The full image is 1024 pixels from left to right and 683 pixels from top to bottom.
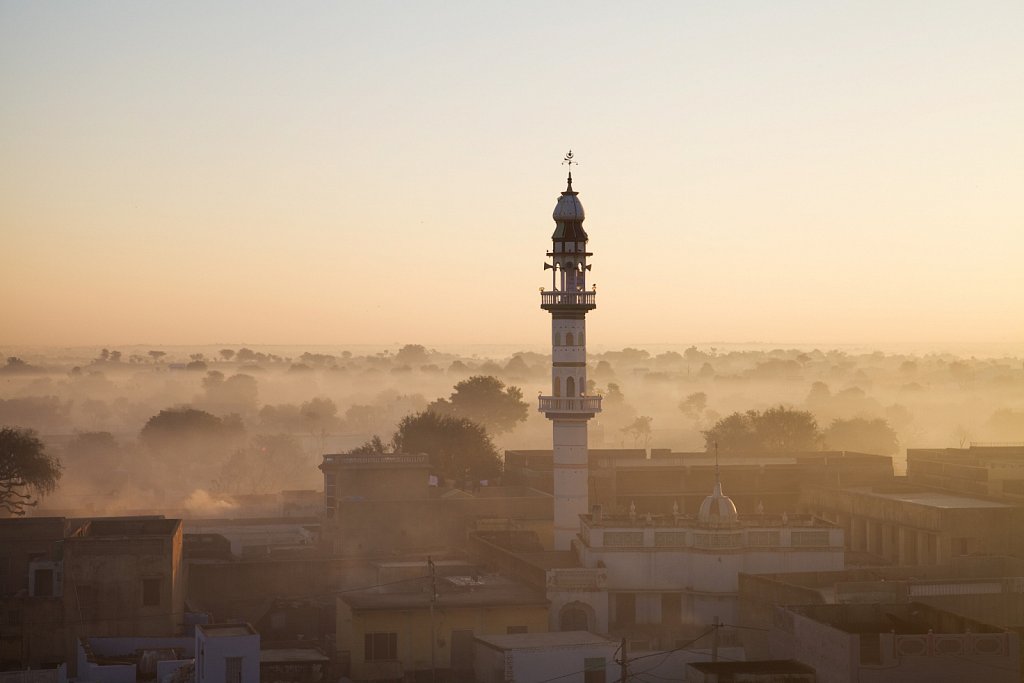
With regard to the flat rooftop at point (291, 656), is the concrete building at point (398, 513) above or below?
above

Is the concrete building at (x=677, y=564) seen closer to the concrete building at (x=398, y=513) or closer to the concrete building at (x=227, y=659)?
the concrete building at (x=398, y=513)

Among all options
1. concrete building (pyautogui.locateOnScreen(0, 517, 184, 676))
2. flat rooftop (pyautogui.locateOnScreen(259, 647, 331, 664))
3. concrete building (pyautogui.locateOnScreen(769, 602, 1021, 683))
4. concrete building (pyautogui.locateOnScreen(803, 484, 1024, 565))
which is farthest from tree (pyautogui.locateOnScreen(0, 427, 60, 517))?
concrete building (pyautogui.locateOnScreen(769, 602, 1021, 683))

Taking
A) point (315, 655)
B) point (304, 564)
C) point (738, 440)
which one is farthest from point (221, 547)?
point (738, 440)

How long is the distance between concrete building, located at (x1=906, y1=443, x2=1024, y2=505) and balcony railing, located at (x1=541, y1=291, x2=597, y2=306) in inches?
832

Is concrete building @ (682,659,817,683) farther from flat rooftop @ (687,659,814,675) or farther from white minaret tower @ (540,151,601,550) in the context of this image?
white minaret tower @ (540,151,601,550)

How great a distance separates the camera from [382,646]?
168ft

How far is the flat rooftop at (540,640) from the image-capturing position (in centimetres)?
4706

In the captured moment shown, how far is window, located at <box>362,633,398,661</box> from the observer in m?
51.1

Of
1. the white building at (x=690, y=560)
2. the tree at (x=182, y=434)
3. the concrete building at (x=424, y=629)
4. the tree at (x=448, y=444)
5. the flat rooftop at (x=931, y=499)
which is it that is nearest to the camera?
the concrete building at (x=424, y=629)

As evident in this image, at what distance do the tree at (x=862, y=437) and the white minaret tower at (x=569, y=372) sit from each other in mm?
90381

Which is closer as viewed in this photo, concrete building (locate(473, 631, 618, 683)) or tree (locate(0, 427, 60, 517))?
concrete building (locate(473, 631, 618, 683))

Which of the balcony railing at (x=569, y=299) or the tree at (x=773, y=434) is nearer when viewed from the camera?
the balcony railing at (x=569, y=299)

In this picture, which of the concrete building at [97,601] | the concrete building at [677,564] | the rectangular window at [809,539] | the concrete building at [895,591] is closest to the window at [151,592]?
the concrete building at [97,601]

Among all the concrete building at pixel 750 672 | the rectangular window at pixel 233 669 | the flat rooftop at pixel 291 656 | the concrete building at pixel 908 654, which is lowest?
the flat rooftop at pixel 291 656
